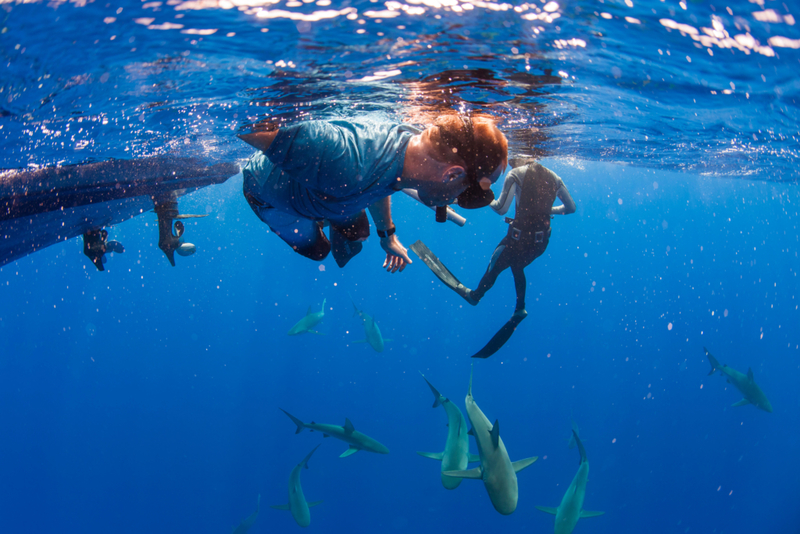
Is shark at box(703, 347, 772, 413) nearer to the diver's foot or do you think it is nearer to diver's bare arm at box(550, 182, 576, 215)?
diver's bare arm at box(550, 182, 576, 215)

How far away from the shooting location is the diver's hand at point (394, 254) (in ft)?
13.5

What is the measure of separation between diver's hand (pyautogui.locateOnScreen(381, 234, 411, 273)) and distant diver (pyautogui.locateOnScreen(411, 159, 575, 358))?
2161 mm

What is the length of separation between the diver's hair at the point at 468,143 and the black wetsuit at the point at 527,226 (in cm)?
484

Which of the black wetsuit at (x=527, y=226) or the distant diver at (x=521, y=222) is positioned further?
the black wetsuit at (x=527, y=226)

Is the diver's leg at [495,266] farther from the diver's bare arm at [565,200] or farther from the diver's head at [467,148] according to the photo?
the diver's head at [467,148]

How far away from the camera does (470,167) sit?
7.09ft

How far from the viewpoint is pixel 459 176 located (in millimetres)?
2188

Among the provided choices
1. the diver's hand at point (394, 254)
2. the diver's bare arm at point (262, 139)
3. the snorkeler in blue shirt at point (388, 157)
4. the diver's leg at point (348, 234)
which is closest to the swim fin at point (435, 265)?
the diver's leg at point (348, 234)

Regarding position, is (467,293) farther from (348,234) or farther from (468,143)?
(468,143)

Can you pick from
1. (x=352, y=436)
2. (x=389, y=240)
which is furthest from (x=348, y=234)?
(x=352, y=436)

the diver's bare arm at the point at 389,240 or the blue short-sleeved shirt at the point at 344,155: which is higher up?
the blue short-sleeved shirt at the point at 344,155

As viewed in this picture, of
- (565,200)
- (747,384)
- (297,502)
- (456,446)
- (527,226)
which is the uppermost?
(565,200)

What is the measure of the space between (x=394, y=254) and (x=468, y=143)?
2260 mm

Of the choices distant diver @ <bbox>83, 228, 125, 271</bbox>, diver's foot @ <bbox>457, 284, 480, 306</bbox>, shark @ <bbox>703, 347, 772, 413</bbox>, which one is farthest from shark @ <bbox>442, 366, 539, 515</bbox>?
shark @ <bbox>703, 347, 772, 413</bbox>
